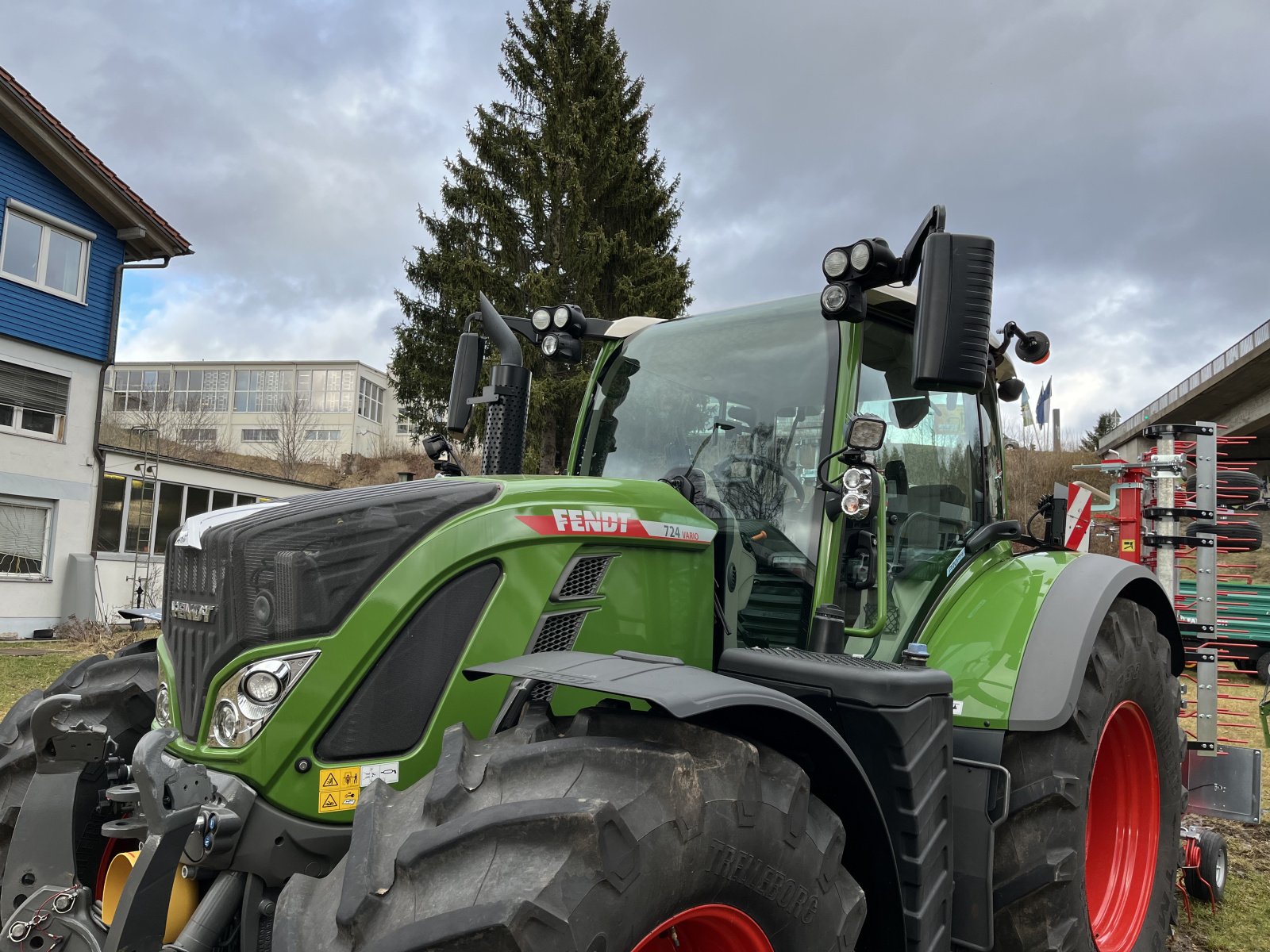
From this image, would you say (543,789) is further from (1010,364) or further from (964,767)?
(1010,364)

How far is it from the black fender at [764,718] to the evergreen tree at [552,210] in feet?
58.6

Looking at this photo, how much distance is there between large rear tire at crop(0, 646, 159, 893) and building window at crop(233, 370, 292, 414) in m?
62.3

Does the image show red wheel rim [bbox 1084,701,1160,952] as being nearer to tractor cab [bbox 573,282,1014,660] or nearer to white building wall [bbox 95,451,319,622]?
tractor cab [bbox 573,282,1014,660]

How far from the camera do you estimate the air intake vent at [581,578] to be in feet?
7.92

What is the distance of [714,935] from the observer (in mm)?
1965

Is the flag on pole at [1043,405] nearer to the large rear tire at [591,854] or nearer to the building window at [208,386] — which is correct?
the large rear tire at [591,854]

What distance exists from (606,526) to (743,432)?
0.78 m

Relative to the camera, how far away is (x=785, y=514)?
2.95 metres

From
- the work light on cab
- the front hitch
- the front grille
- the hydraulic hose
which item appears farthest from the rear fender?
the front hitch

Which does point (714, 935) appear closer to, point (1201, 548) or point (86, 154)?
point (1201, 548)

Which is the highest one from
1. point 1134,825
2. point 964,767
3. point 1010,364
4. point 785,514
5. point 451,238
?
point 451,238

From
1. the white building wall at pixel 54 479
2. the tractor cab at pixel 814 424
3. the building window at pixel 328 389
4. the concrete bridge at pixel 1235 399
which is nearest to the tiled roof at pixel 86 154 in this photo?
the white building wall at pixel 54 479

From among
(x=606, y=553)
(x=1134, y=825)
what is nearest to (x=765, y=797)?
(x=606, y=553)

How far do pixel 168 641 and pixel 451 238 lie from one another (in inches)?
795
